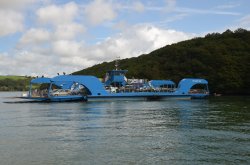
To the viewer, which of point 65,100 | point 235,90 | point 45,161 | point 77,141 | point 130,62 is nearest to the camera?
point 45,161

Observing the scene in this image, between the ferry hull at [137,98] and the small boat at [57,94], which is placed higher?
the small boat at [57,94]

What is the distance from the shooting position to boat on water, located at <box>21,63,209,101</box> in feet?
226

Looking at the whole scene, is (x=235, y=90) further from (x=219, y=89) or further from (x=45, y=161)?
(x=45, y=161)

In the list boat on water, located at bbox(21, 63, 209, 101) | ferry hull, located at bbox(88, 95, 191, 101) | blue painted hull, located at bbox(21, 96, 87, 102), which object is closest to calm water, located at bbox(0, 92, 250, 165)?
blue painted hull, located at bbox(21, 96, 87, 102)

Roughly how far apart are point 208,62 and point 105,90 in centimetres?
5582

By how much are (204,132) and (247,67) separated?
284 feet

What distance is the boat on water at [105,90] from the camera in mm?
69000

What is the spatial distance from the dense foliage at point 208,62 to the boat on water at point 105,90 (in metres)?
24.7

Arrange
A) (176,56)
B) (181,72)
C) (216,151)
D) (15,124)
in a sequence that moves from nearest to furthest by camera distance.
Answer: (216,151) → (15,124) → (181,72) → (176,56)

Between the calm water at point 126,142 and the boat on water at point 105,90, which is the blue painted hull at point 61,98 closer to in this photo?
the boat on water at point 105,90

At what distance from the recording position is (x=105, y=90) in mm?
71312

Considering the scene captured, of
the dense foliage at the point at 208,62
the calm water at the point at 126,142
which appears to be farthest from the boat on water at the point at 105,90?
the calm water at the point at 126,142

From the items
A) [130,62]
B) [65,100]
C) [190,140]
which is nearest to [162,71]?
[130,62]

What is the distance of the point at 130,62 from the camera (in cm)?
14275
